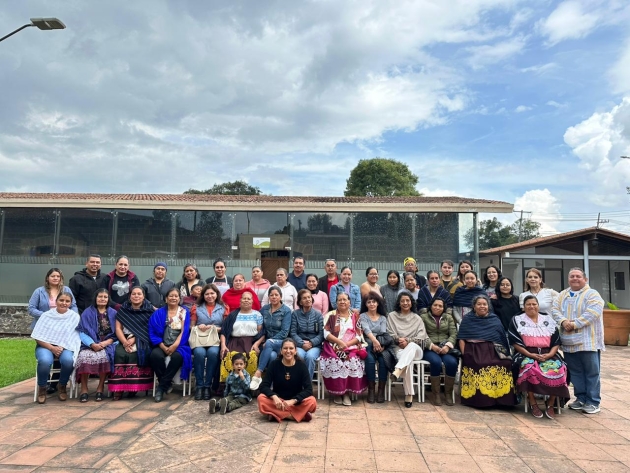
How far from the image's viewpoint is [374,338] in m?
4.79

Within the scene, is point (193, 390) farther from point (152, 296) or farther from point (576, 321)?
point (576, 321)

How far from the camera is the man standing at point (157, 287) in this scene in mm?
5289

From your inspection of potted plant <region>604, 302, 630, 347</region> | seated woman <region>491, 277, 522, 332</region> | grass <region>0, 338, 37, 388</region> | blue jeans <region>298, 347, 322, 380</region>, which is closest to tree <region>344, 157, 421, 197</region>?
potted plant <region>604, 302, 630, 347</region>

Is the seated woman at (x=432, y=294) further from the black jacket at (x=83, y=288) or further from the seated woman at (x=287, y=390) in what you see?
the black jacket at (x=83, y=288)

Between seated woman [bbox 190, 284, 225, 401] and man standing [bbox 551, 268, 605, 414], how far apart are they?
3.91 m

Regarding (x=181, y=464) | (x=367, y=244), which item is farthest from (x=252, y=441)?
(x=367, y=244)

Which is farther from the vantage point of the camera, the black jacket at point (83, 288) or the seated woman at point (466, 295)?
the black jacket at point (83, 288)

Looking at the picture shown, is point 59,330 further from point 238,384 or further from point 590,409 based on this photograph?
point 590,409

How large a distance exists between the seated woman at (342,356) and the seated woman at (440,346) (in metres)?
0.77

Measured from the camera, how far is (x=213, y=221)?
424 inches

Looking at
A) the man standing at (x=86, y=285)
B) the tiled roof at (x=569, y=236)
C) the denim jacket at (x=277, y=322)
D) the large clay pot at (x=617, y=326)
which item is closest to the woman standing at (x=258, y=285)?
the denim jacket at (x=277, y=322)

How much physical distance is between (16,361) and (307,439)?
5.90 metres

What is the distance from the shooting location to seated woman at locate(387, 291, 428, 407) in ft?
15.1

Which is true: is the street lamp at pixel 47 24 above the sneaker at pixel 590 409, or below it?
above
